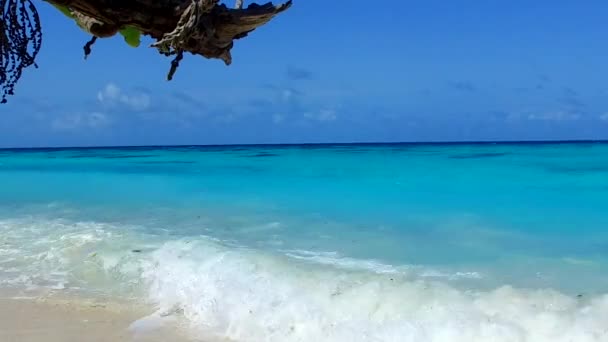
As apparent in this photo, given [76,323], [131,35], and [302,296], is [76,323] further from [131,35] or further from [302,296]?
[131,35]

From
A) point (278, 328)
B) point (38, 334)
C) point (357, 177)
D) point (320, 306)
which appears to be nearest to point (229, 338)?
point (278, 328)

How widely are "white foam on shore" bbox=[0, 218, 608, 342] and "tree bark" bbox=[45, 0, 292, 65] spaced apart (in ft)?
8.59

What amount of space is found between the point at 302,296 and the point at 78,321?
1.65 m

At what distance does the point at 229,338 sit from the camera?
13.4 feet

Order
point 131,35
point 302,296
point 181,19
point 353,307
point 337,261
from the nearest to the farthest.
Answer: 1. point 181,19
2. point 131,35
3. point 353,307
4. point 302,296
5. point 337,261

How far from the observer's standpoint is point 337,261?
611 centimetres

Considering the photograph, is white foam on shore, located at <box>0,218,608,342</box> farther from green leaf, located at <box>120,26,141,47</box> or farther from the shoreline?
green leaf, located at <box>120,26,141,47</box>

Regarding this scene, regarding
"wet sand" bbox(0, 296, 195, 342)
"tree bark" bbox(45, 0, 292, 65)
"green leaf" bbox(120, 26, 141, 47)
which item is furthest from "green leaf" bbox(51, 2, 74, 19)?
"wet sand" bbox(0, 296, 195, 342)

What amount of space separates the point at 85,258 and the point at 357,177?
1272cm

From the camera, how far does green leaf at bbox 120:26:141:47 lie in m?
1.79

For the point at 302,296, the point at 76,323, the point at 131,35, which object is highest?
the point at 131,35

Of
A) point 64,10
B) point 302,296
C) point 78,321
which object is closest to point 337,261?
point 302,296

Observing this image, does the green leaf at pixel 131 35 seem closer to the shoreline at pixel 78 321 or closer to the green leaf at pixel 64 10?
the green leaf at pixel 64 10

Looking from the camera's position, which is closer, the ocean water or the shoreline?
the shoreline
